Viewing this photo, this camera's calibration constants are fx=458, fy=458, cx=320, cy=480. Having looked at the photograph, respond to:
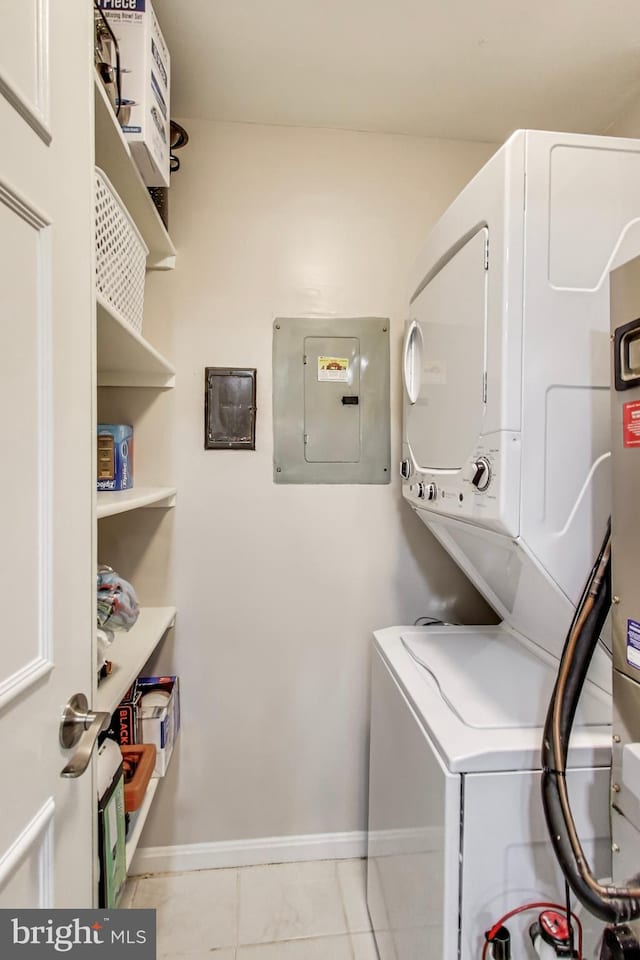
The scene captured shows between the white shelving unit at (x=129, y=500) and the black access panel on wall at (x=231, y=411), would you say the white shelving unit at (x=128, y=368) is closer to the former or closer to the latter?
the white shelving unit at (x=129, y=500)

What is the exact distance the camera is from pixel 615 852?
2.46 feet

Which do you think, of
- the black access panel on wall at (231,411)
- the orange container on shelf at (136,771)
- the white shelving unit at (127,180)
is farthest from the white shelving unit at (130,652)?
the white shelving unit at (127,180)

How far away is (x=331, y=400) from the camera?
5.83 ft

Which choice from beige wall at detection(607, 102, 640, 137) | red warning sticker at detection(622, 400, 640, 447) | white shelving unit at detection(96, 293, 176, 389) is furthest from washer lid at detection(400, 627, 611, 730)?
beige wall at detection(607, 102, 640, 137)

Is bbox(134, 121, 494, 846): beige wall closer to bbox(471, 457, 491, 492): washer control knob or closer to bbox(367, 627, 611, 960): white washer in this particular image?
bbox(367, 627, 611, 960): white washer

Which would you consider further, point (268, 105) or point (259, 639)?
point (259, 639)

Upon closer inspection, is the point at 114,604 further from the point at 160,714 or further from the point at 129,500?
the point at 160,714

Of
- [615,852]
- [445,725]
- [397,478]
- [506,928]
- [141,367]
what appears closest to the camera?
[615,852]

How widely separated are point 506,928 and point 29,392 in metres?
1.27

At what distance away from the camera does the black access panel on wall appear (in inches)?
68.2

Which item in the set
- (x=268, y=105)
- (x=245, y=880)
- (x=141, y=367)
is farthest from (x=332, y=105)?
(x=245, y=880)

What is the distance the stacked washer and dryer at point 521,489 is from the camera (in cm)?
90

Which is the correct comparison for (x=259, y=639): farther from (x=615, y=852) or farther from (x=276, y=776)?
(x=615, y=852)

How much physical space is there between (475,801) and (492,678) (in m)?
0.36
